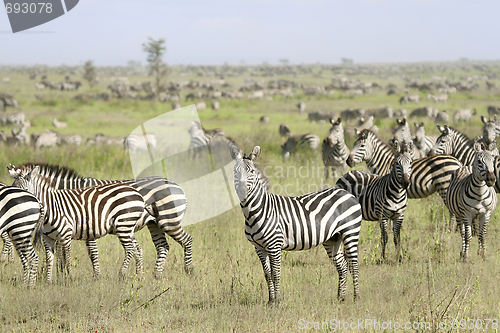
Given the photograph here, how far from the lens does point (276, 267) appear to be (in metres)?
A: 5.88

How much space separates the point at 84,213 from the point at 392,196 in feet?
15.4

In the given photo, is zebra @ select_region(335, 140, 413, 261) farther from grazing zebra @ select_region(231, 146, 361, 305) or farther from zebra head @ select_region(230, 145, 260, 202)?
zebra head @ select_region(230, 145, 260, 202)

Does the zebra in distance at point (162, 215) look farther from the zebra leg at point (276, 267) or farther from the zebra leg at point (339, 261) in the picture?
the zebra leg at point (339, 261)

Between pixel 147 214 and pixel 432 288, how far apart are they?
14.0ft

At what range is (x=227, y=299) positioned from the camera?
6.27 metres

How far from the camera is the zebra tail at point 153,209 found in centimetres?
747

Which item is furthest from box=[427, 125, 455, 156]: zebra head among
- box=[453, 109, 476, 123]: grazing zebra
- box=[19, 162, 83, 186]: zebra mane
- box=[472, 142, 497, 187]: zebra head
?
box=[453, 109, 476, 123]: grazing zebra

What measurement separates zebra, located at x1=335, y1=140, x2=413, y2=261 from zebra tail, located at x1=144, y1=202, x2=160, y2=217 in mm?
3479

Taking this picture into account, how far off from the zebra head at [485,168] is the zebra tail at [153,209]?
4.94 m

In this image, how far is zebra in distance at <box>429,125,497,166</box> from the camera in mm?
11359

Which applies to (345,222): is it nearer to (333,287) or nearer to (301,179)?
(333,287)

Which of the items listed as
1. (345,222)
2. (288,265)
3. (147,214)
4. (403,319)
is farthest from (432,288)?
(147,214)

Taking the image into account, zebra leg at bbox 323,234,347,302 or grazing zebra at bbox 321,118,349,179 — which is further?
grazing zebra at bbox 321,118,349,179

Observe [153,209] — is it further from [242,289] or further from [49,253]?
[242,289]
